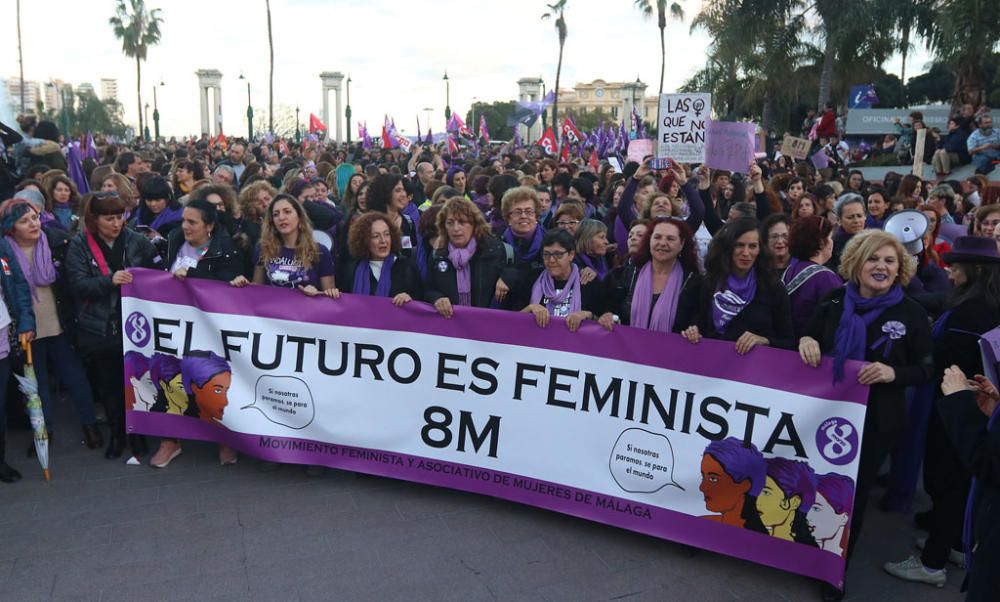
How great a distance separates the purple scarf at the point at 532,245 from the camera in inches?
224

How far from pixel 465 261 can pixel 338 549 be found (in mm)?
1967

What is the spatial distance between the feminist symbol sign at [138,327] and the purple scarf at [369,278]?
138 centimetres

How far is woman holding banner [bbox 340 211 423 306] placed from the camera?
5.11 m

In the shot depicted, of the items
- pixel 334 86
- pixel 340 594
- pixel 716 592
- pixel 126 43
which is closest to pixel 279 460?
pixel 340 594

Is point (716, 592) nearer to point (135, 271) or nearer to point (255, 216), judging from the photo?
point (135, 271)

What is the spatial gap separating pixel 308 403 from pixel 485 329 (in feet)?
4.06

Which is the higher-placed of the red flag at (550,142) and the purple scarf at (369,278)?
the red flag at (550,142)

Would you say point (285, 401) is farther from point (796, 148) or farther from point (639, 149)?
point (796, 148)

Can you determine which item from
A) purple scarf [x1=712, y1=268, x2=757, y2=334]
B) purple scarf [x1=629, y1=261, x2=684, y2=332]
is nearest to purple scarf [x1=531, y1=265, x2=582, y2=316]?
purple scarf [x1=629, y1=261, x2=684, y2=332]

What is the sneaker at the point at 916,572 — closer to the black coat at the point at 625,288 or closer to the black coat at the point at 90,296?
the black coat at the point at 625,288

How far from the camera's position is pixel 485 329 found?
4594 millimetres

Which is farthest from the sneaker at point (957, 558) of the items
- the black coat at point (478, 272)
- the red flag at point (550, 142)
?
the red flag at point (550, 142)

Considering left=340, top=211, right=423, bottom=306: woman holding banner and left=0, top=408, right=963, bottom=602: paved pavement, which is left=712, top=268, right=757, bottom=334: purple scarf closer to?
left=0, top=408, right=963, bottom=602: paved pavement

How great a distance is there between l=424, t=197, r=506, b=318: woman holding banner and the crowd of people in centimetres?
1
